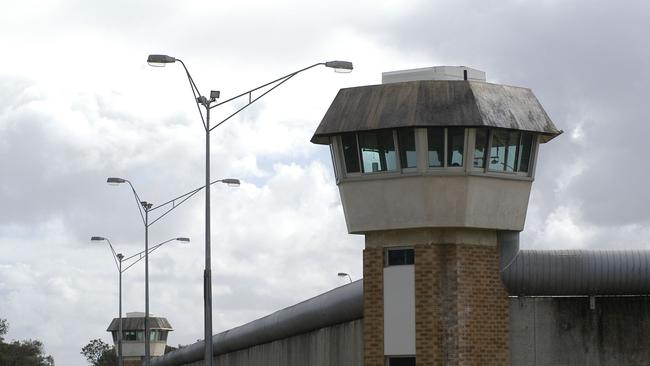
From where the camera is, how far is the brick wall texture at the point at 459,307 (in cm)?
3009

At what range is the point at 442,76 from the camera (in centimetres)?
3173

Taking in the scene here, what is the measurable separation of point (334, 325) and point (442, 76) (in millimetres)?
9093

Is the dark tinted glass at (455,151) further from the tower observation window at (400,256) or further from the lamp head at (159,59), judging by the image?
the lamp head at (159,59)

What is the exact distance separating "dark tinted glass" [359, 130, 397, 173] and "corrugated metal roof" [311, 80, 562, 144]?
30 cm

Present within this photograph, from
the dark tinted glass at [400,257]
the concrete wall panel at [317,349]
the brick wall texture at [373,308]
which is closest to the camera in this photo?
the dark tinted glass at [400,257]

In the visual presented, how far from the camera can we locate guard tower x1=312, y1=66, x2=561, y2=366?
3027 centimetres

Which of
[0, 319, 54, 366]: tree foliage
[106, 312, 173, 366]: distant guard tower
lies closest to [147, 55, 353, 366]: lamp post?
[106, 312, 173, 366]: distant guard tower

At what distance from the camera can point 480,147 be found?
30562 millimetres

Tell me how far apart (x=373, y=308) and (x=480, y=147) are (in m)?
4.44

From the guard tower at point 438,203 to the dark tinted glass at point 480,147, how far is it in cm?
3

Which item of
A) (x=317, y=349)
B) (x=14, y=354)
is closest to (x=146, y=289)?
(x=317, y=349)

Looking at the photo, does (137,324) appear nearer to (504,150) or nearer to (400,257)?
(400,257)

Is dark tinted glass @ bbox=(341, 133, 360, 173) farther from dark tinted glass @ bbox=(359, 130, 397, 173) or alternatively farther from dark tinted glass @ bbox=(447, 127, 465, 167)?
dark tinted glass @ bbox=(447, 127, 465, 167)

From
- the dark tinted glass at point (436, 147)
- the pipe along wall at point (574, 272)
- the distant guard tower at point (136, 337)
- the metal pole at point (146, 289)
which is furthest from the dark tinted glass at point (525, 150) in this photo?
the distant guard tower at point (136, 337)
